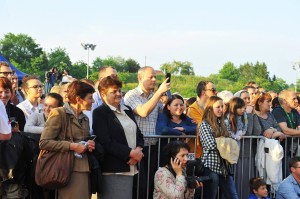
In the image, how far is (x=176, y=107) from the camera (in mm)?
6867

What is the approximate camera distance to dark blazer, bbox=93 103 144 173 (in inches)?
218

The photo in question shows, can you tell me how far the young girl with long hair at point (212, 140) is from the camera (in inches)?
276

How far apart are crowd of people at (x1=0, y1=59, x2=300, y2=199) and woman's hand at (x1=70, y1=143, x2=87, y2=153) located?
1 cm

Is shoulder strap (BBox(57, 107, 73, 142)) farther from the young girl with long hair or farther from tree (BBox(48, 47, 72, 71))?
tree (BBox(48, 47, 72, 71))

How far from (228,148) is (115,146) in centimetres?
214

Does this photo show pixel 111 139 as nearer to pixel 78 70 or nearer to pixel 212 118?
pixel 212 118

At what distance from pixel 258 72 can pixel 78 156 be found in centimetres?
11496

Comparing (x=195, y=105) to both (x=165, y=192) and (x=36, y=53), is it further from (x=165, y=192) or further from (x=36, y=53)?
(x=36, y=53)

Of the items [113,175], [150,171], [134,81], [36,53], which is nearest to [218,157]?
[150,171]

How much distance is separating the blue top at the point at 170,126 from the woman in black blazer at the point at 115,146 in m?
1.09

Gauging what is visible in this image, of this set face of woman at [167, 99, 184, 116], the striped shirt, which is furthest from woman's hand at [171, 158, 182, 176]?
face of woman at [167, 99, 184, 116]

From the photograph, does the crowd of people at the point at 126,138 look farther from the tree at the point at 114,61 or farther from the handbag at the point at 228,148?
the tree at the point at 114,61

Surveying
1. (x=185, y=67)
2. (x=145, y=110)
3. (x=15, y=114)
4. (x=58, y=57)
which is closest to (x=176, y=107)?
(x=145, y=110)

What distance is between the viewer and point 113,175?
561 cm
